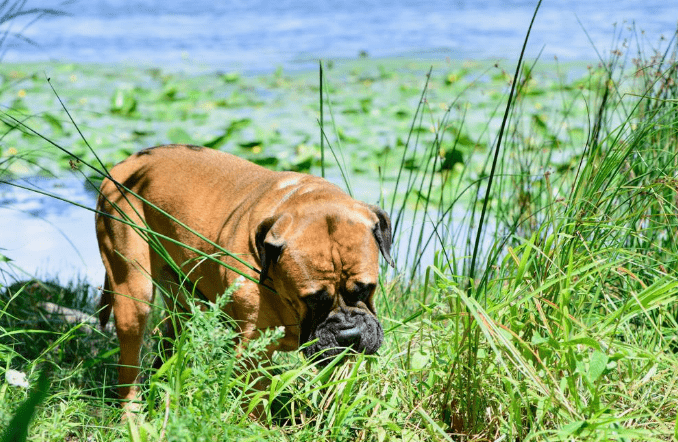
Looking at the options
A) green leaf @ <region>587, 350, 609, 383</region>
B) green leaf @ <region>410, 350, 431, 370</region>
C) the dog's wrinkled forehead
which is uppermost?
the dog's wrinkled forehead

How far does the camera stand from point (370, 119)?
9.02 metres

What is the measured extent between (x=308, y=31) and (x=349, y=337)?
14.3m

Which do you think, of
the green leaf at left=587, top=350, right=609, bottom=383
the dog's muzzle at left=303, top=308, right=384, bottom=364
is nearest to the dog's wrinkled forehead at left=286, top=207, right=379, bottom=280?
the dog's muzzle at left=303, top=308, right=384, bottom=364

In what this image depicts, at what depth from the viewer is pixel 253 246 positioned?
3.46 metres

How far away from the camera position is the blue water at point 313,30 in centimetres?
1339

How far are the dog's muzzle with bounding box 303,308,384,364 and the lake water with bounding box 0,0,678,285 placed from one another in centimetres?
538

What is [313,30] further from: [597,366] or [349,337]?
[597,366]

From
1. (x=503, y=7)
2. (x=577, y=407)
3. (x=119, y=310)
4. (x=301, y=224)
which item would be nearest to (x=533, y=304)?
(x=577, y=407)

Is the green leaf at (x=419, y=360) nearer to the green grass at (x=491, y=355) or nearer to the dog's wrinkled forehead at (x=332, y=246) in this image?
the green grass at (x=491, y=355)

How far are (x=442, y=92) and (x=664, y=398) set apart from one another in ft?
25.7

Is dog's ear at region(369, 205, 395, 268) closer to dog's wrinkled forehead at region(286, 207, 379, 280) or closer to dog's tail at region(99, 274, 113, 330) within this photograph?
dog's wrinkled forehead at region(286, 207, 379, 280)

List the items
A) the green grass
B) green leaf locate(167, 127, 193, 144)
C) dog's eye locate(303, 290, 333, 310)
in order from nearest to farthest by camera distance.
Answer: the green grass → dog's eye locate(303, 290, 333, 310) → green leaf locate(167, 127, 193, 144)

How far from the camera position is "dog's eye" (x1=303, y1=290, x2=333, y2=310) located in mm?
3170

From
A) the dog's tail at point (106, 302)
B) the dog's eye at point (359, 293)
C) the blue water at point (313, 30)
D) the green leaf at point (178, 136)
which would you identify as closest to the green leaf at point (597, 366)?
the dog's eye at point (359, 293)
